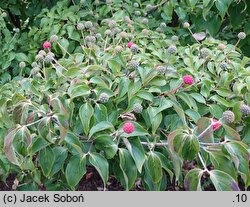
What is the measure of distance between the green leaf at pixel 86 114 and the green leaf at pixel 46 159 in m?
0.15

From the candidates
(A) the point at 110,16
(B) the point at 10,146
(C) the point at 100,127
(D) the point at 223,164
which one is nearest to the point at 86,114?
(C) the point at 100,127

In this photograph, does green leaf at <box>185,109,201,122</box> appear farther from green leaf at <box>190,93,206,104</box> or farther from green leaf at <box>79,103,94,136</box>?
green leaf at <box>79,103,94,136</box>

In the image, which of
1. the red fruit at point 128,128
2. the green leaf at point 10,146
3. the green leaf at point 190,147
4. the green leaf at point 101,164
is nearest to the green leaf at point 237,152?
the green leaf at point 190,147

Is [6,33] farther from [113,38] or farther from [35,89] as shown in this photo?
[35,89]

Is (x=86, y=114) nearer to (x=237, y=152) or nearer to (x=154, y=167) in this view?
(x=154, y=167)

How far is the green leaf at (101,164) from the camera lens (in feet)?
5.12

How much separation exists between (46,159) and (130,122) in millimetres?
343

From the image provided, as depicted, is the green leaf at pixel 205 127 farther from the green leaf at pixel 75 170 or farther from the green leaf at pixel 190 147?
the green leaf at pixel 75 170

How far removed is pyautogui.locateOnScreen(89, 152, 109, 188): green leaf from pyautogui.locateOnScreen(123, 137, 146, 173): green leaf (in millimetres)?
103

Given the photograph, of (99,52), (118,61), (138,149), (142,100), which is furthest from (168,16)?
(138,149)

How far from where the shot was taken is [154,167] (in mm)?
1613

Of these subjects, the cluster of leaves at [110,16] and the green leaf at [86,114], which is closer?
the green leaf at [86,114]

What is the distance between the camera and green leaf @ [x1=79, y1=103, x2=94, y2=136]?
159 cm

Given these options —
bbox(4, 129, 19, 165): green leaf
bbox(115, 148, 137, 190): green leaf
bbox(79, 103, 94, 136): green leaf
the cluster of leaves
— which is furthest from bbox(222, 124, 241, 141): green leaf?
the cluster of leaves
